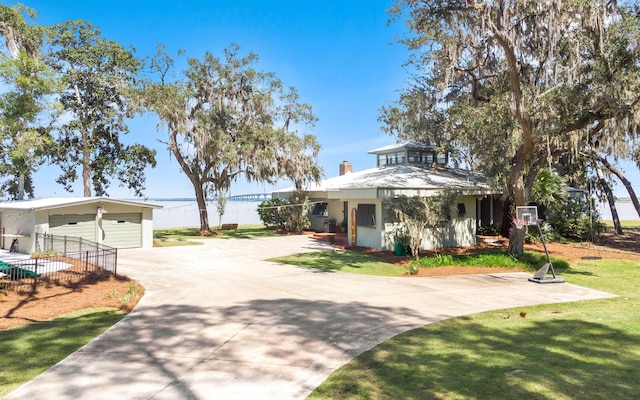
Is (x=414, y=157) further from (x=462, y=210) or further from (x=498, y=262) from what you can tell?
(x=498, y=262)

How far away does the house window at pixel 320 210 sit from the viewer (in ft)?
96.2

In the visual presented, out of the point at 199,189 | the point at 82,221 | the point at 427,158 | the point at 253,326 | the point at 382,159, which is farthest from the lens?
the point at 199,189

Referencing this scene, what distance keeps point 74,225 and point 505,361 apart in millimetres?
19748

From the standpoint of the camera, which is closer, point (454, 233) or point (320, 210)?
point (454, 233)

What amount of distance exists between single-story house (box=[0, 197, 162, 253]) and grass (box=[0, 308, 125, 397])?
1207cm

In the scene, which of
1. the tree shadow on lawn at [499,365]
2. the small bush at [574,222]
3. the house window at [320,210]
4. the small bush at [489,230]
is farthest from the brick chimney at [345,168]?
the tree shadow on lawn at [499,365]

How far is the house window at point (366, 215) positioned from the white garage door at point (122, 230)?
11.1 metres

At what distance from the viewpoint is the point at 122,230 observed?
69.6ft

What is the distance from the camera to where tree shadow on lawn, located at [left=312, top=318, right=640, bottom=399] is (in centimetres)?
471

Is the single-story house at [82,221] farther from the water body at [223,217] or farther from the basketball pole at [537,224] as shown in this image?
the basketball pole at [537,224]

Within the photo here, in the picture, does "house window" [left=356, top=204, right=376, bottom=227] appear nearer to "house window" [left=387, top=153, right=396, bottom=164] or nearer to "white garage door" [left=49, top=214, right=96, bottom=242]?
"house window" [left=387, top=153, right=396, bottom=164]

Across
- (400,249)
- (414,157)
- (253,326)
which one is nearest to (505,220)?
(414,157)

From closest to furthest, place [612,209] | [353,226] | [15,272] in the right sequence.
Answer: [15,272] < [353,226] < [612,209]

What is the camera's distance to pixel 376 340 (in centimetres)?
676
